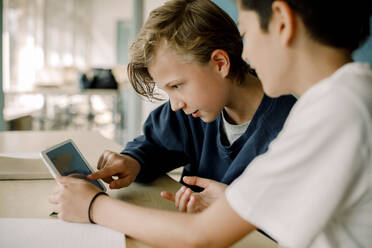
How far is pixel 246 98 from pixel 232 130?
100 mm

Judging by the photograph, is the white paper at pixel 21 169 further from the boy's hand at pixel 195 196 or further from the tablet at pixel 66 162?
the boy's hand at pixel 195 196

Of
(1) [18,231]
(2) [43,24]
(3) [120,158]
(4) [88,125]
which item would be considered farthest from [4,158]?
(2) [43,24]

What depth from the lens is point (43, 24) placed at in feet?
24.5

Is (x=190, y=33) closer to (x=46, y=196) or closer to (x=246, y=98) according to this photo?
(x=246, y=98)

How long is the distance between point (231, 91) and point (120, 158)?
0.36 meters

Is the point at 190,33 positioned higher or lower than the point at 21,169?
higher

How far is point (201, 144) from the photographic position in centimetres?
121

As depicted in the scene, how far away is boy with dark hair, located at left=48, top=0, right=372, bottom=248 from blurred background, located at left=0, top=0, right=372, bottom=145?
40cm

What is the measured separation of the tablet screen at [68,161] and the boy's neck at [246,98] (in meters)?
0.44

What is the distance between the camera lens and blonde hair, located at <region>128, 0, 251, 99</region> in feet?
3.12

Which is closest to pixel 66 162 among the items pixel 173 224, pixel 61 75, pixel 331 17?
pixel 173 224

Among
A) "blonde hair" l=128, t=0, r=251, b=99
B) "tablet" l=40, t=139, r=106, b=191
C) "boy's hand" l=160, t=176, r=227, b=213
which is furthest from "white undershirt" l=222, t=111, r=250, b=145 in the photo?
"tablet" l=40, t=139, r=106, b=191

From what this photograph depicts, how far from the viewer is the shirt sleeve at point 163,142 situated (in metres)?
1.15

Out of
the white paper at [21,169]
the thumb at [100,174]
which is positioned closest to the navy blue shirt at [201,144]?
the thumb at [100,174]
